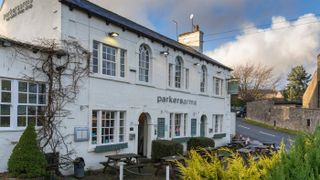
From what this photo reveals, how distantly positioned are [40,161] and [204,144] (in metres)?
11.7

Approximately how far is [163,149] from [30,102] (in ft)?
23.0

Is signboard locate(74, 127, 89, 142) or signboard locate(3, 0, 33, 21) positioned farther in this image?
signboard locate(3, 0, 33, 21)

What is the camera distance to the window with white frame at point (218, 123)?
23.9 m

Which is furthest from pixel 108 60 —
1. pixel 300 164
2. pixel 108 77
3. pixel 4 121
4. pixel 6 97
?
pixel 300 164

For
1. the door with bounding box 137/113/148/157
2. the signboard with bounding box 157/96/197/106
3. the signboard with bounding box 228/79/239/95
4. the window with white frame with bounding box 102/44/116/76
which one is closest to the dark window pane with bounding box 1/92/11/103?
the window with white frame with bounding box 102/44/116/76

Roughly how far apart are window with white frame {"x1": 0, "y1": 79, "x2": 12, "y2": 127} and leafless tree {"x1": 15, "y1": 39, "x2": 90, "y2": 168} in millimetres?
719

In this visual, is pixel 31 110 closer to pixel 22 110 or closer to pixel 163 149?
pixel 22 110

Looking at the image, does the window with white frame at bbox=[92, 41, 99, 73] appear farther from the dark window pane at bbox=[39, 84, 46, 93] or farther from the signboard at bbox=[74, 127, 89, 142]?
the signboard at bbox=[74, 127, 89, 142]

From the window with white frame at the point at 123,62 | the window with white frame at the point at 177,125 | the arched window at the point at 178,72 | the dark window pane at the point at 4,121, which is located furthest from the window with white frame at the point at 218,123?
the dark window pane at the point at 4,121

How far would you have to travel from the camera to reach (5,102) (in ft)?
33.3

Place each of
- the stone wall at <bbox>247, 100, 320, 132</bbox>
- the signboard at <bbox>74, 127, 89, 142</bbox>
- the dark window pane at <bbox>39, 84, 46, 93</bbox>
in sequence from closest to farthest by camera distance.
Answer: the dark window pane at <bbox>39, 84, 46, 93</bbox>, the signboard at <bbox>74, 127, 89, 142</bbox>, the stone wall at <bbox>247, 100, 320, 132</bbox>

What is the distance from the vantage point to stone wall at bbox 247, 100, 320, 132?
3725 cm

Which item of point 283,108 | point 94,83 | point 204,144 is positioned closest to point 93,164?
point 94,83

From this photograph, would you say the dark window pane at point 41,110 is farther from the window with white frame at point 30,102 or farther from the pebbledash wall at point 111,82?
the pebbledash wall at point 111,82
